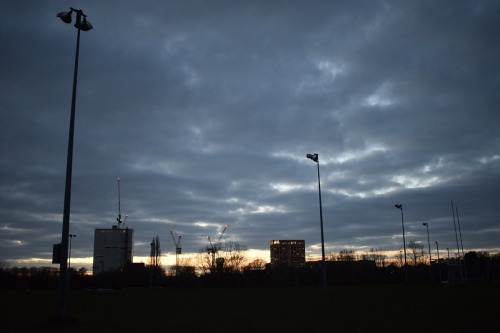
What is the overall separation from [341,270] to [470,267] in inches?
1601

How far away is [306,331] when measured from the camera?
17406 millimetres

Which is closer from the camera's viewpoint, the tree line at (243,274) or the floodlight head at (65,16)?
the floodlight head at (65,16)

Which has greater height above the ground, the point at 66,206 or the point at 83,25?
the point at 83,25

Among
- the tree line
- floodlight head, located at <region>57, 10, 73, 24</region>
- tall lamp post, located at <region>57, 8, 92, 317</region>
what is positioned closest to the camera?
tall lamp post, located at <region>57, 8, 92, 317</region>

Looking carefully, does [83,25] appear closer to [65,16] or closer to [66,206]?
[65,16]

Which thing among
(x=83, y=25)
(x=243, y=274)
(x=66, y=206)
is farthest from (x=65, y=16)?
(x=243, y=274)

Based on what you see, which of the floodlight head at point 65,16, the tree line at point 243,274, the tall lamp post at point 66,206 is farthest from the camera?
the tree line at point 243,274

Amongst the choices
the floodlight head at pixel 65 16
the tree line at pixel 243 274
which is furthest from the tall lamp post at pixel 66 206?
the tree line at pixel 243 274

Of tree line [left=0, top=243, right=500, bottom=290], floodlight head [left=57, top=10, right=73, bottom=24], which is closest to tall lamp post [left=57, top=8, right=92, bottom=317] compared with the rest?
floodlight head [left=57, top=10, right=73, bottom=24]

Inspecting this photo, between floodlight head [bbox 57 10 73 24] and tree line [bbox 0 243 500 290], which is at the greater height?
floodlight head [bbox 57 10 73 24]

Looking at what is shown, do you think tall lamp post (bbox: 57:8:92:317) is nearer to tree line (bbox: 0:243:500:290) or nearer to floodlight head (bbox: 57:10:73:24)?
floodlight head (bbox: 57:10:73:24)

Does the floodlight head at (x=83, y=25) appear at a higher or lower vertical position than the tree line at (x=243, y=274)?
higher

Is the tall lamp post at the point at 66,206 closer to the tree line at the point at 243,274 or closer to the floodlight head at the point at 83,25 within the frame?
the floodlight head at the point at 83,25

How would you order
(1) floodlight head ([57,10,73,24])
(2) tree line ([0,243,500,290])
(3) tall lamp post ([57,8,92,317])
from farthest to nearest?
(2) tree line ([0,243,500,290])
(1) floodlight head ([57,10,73,24])
(3) tall lamp post ([57,8,92,317])
